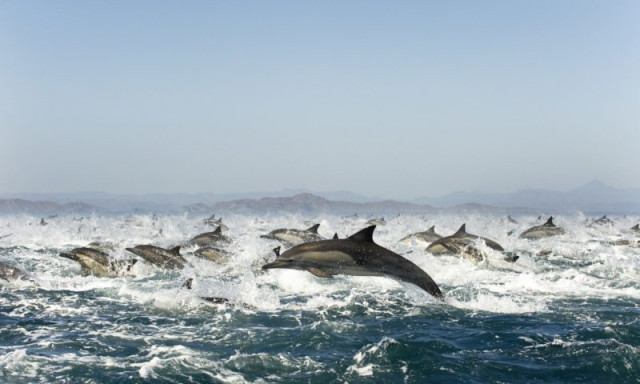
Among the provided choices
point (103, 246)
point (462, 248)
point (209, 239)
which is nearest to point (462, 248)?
point (462, 248)

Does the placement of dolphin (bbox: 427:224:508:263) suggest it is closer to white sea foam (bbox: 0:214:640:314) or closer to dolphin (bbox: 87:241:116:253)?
white sea foam (bbox: 0:214:640:314)

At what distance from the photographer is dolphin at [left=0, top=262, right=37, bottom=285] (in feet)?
56.7

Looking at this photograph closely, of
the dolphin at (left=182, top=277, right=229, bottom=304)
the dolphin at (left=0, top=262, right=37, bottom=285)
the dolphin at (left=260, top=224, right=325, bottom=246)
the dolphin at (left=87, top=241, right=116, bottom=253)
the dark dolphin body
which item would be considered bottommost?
the dolphin at (left=87, top=241, right=116, bottom=253)

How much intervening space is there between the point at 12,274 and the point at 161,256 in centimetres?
509

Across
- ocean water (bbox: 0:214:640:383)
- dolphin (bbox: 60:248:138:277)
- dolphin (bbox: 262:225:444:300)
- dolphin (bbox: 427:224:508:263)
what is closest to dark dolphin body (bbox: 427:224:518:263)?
dolphin (bbox: 427:224:508:263)

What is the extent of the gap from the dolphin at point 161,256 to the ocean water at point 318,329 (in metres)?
0.52

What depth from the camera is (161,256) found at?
70.3 feet

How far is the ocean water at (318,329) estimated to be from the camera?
362 inches

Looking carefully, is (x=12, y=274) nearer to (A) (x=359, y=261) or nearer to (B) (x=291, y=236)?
(A) (x=359, y=261)

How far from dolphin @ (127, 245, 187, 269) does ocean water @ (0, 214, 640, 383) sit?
52 centimetres

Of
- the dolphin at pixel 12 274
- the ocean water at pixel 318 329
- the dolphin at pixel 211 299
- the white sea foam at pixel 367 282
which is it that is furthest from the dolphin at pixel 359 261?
the dolphin at pixel 12 274

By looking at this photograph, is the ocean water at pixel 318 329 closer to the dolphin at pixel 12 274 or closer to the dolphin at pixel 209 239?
the dolphin at pixel 12 274

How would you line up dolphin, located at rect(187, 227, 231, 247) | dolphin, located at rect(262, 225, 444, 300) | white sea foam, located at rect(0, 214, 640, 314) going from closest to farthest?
1. dolphin, located at rect(262, 225, 444, 300)
2. white sea foam, located at rect(0, 214, 640, 314)
3. dolphin, located at rect(187, 227, 231, 247)

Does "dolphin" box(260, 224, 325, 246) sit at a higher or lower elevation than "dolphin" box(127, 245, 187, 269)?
higher
